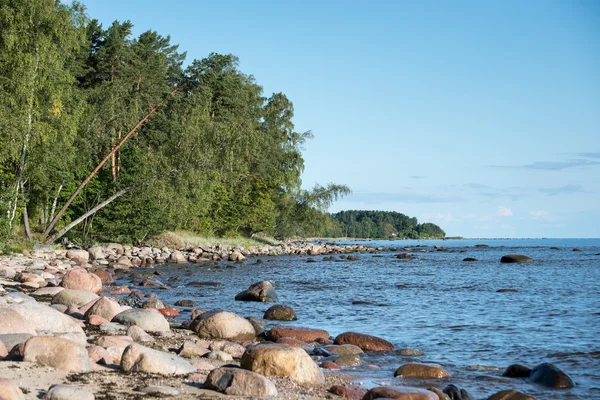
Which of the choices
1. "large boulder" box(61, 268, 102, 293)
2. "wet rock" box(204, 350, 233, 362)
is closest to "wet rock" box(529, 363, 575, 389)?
"wet rock" box(204, 350, 233, 362)

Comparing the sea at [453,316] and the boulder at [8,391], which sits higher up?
the boulder at [8,391]

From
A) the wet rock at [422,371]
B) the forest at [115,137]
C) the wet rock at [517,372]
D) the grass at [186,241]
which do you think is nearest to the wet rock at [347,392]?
the wet rock at [422,371]

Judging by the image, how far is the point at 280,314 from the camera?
1357 cm

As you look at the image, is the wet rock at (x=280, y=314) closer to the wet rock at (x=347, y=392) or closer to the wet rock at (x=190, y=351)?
the wet rock at (x=190, y=351)

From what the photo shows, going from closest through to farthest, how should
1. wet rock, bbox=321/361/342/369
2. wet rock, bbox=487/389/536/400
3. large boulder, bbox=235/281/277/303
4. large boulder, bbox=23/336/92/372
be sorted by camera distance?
large boulder, bbox=23/336/92/372 < wet rock, bbox=487/389/536/400 < wet rock, bbox=321/361/342/369 < large boulder, bbox=235/281/277/303

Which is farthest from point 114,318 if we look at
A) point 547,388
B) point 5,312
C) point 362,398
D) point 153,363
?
point 547,388

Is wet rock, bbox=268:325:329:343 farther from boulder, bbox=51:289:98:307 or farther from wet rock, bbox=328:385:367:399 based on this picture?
boulder, bbox=51:289:98:307

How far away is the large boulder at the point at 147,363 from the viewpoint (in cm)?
675

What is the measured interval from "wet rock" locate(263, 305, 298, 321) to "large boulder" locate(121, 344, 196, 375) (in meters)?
6.57

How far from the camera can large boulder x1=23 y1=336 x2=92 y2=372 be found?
638 cm

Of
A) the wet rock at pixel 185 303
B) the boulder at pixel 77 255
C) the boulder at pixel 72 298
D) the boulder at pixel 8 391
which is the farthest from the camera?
the boulder at pixel 77 255

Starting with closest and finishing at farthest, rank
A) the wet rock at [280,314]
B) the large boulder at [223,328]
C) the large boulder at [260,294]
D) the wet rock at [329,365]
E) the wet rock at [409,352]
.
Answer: the wet rock at [329,365] < the wet rock at [409,352] < the large boulder at [223,328] < the wet rock at [280,314] < the large boulder at [260,294]

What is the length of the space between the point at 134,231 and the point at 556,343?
28.6 meters

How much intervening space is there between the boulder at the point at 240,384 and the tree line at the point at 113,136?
18.5 m
